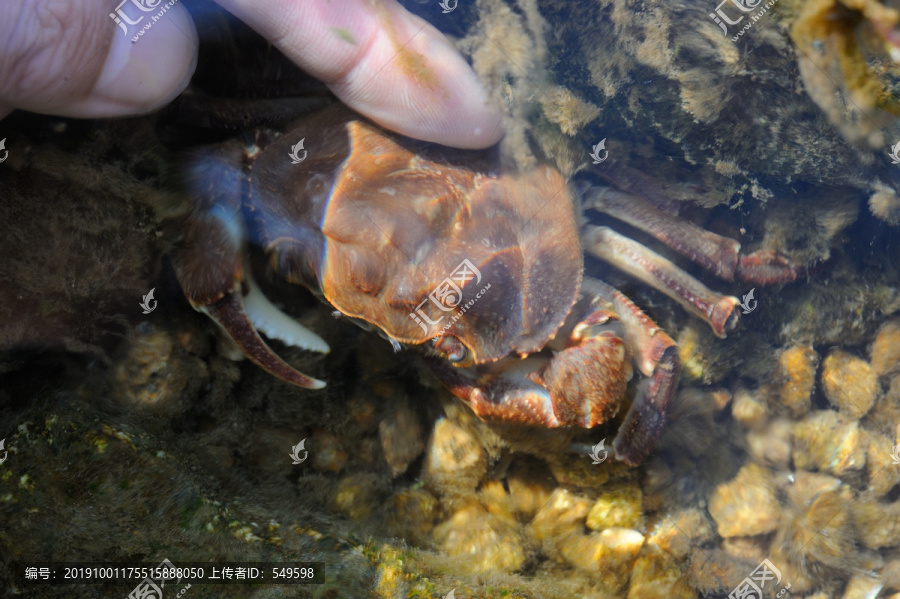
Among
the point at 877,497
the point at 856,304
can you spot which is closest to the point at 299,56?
the point at 856,304

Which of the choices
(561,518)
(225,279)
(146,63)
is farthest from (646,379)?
(146,63)

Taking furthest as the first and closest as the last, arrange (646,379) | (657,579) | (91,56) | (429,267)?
(646,379) < (657,579) < (429,267) < (91,56)

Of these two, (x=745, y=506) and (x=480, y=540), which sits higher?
(x=745, y=506)

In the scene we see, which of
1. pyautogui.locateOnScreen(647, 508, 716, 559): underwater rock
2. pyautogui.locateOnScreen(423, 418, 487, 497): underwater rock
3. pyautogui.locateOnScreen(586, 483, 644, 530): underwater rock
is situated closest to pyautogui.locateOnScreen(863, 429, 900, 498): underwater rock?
pyautogui.locateOnScreen(647, 508, 716, 559): underwater rock

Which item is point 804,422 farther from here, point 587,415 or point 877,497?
point 587,415

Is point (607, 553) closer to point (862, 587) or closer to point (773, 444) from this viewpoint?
point (773, 444)
